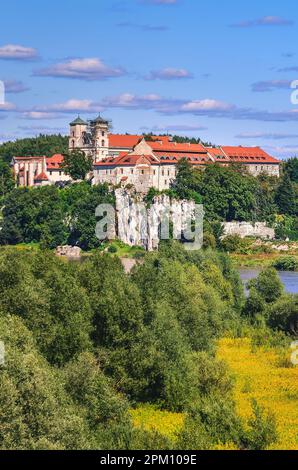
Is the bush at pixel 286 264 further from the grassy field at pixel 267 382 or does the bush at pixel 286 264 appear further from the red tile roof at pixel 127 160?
the grassy field at pixel 267 382

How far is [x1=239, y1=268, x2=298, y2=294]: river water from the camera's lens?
52.0 m

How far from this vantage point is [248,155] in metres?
87.5

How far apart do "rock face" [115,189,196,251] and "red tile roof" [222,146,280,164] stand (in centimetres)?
1421

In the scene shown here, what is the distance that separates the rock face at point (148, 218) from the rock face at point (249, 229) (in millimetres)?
3836

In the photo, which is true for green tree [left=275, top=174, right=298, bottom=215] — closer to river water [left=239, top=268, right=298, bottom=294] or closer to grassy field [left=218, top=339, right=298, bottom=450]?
river water [left=239, top=268, right=298, bottom=294]

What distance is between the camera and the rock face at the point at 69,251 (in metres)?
69.7

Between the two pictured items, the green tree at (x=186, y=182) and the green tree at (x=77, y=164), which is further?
the green tree at (x=77, y=164)

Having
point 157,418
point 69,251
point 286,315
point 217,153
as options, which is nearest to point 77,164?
point 69,251

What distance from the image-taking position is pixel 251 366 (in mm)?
30172

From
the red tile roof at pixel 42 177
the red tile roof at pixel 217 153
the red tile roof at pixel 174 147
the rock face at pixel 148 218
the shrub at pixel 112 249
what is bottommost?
the shrub at pixel 112 249

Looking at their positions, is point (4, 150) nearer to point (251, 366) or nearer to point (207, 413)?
point (251, 366)

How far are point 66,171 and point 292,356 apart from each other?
48.9 meters

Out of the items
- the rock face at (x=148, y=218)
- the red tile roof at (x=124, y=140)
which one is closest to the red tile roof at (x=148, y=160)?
the rock face at (x=148, y=218)

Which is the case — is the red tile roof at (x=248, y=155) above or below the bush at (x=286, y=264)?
above
